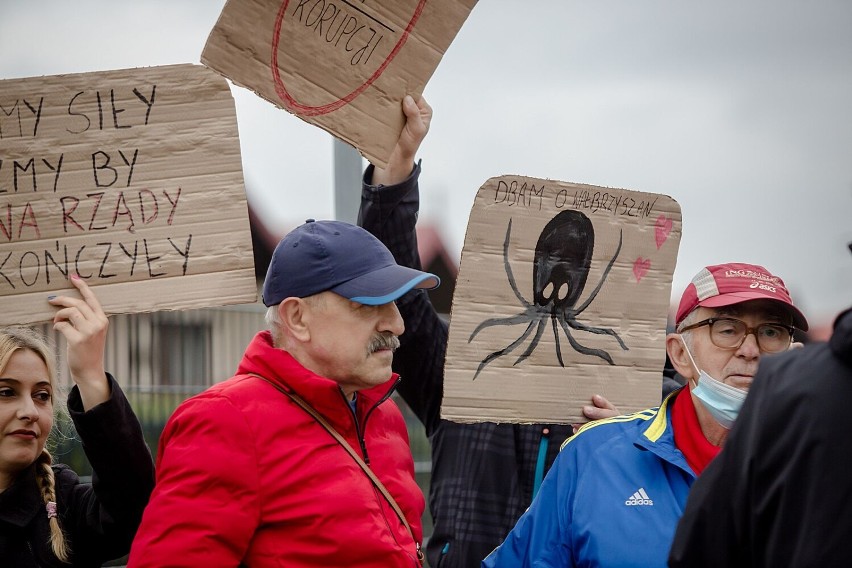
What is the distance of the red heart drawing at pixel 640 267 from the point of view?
338 centimetres

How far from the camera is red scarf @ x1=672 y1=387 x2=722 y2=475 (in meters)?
2.78

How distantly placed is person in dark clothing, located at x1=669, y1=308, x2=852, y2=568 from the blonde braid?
1873 millimetres

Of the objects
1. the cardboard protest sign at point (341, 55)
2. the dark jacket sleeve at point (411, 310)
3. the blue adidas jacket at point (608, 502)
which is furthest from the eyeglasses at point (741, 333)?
the cardboard protest sign at point (341, 55)

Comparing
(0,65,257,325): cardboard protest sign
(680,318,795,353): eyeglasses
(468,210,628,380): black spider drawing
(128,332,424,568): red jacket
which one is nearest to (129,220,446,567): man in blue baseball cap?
(128,332,424,568): red jacket

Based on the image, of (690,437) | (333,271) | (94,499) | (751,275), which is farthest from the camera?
(751,275)

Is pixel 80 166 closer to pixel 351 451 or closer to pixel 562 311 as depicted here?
pixel 351 451

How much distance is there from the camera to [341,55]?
284cm

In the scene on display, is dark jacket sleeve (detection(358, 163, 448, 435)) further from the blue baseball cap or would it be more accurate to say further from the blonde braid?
the blonde braid

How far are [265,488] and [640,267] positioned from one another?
1.50 meters

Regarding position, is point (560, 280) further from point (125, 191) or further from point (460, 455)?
point (125, 191)

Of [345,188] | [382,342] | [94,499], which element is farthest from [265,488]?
[345,188]

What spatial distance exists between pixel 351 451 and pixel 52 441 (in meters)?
1.63

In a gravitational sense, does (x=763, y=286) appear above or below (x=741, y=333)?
above

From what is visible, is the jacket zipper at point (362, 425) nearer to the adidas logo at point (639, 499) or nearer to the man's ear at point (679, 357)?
the adidas logo at point (639, 499)
